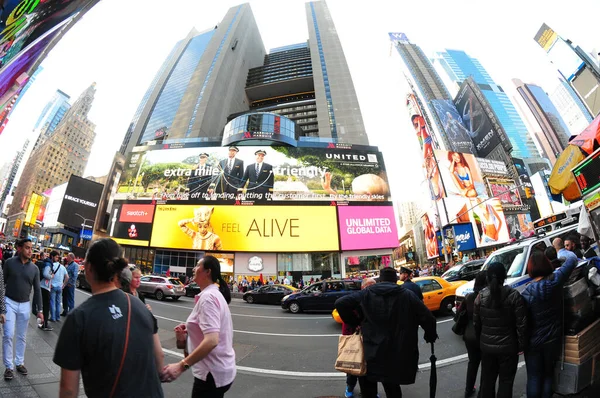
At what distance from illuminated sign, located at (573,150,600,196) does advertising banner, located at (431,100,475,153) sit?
8585 centimetres

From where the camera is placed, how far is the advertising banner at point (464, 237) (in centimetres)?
4791

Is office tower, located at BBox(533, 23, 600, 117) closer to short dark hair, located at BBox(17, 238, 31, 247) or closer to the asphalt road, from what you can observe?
the asphalt road

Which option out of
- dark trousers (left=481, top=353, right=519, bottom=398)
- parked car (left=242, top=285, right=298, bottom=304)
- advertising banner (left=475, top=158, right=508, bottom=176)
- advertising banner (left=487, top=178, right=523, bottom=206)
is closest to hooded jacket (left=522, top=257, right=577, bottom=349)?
dark trousers (left=481, top=353, right=519, bottom=398)

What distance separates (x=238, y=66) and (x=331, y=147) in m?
55.7

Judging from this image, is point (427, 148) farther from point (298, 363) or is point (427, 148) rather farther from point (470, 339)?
point (470, 339)

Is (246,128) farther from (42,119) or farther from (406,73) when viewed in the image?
(42,119)

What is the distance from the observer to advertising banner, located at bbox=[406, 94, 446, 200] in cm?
5362

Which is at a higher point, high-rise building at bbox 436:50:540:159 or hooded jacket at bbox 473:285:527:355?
high-rise building at bbox 436:50:540:159

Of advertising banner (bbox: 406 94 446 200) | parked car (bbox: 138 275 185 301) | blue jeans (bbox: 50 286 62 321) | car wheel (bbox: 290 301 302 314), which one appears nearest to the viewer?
blue jeans (bbox: 50 286 62 321)

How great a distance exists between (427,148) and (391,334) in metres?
63.6

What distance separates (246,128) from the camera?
46281 mm

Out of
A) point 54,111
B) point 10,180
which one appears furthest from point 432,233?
point 54,111

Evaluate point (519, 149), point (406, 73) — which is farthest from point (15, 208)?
point (519, 149)

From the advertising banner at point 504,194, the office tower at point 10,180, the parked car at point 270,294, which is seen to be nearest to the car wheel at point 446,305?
the parked car at point 270,294
